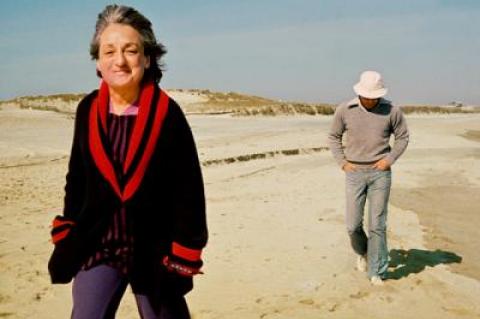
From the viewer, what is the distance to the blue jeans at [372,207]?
239 inches

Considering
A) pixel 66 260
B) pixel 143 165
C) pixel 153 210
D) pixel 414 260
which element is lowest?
pixel 414 260

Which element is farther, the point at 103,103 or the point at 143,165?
the point at 103,103

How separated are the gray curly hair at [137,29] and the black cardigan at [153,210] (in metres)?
0.24

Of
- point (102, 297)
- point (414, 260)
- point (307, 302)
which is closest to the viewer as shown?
point (102, 297)

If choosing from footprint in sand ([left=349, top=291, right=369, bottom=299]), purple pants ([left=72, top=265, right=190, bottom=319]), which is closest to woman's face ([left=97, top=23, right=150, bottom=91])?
purple pants ([left=72, top=265, right=190, bottom=319])

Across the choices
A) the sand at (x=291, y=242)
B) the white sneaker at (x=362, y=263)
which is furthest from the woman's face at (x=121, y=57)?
the white sneaker at (x=362, y=263)

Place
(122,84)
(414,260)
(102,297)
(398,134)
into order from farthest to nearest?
1. (414,260)
2. (398,134)
3. (122,84)
4. (102,297)

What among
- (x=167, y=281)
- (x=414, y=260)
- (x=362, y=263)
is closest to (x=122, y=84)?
(x=167, y=281)

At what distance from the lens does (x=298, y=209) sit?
1048 centimetres

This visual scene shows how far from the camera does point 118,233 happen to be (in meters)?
2.83

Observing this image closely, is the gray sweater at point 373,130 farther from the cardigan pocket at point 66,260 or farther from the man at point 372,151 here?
the cardigan pocket at point 66,260

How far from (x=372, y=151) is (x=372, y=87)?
650 millimetres

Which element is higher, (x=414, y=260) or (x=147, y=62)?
(x=147, y=62)

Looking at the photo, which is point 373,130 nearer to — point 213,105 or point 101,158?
point 101,158
